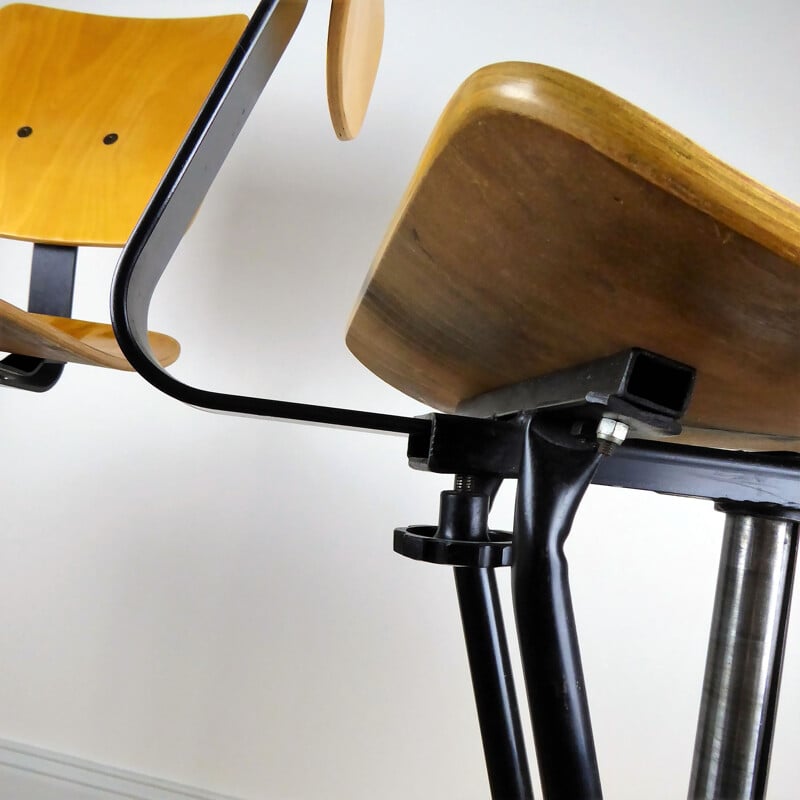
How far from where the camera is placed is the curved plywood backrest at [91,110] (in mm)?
878

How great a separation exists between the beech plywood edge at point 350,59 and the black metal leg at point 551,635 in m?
0.28

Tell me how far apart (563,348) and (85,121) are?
2.71 feet

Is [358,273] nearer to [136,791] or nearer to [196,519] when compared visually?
[196,519]

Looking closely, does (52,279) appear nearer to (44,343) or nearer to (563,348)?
(44,343)

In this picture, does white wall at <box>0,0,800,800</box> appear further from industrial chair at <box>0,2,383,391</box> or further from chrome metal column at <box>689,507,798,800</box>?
chrome metal column at <box>689,507,798,800</box>

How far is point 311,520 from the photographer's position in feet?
3.79

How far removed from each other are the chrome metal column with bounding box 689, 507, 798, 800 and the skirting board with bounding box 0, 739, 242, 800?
36.4 inches

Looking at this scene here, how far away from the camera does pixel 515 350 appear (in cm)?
37

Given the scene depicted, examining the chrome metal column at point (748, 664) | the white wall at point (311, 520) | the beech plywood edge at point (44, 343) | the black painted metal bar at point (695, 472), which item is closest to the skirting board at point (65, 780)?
the white wall at point (311, 520)

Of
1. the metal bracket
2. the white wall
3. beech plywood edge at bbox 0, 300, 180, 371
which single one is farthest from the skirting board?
beech plywood edge at bbox 0, 300, 180, 371

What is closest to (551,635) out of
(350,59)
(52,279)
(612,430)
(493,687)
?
(612,430)

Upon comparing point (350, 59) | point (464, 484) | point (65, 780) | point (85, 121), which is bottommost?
point (65, 780)

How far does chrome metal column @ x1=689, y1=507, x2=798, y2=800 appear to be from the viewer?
507mm

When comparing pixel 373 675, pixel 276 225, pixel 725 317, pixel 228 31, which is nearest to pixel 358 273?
pixel 276 225
